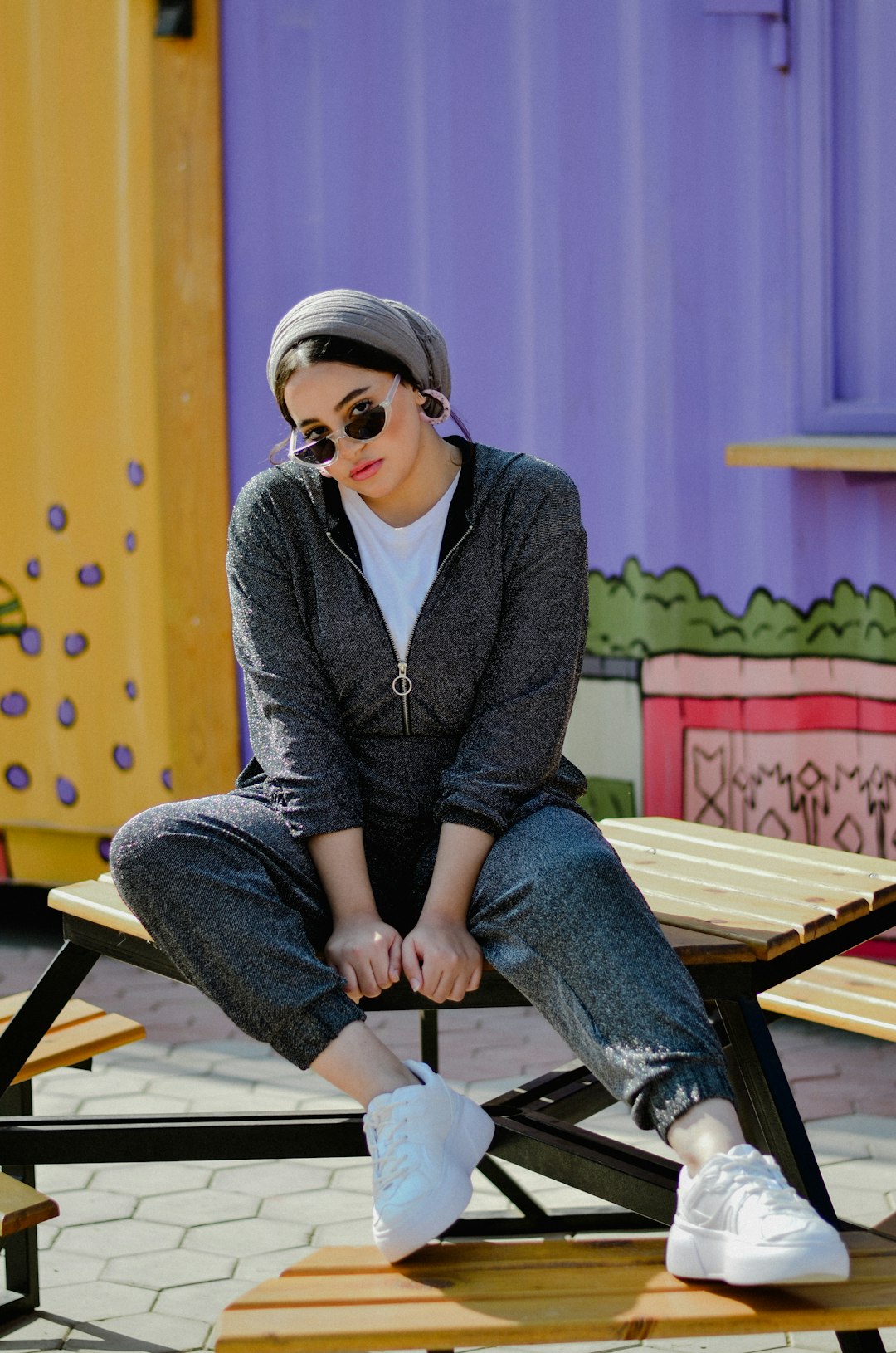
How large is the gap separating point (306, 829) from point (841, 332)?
244 cm

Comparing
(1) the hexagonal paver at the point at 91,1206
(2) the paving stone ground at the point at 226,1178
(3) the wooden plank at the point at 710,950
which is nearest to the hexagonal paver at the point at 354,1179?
(2) the paving stone ground at the point at 226,1178

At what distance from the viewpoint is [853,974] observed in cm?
319

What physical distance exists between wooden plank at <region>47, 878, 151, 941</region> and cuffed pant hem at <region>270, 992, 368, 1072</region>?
0.33m

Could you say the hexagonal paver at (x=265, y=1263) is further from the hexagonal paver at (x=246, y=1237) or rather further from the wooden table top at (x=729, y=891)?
the wooden table top at (x=729, y=891)

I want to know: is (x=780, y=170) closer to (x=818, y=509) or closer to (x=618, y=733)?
(x=818, y=509)

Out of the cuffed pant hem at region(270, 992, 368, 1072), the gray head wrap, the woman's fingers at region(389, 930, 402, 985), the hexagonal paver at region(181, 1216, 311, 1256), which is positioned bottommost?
the hexagonal paver at region(181, 1216, 311, 1256)

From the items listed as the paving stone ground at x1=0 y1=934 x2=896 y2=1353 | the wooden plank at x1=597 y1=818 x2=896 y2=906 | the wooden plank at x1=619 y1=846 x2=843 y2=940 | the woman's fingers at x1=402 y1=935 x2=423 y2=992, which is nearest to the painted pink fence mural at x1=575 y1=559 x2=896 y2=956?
the paving stone ground at x1=0 y1=934 x2=896 y2=1353

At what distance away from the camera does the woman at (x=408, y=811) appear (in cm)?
226

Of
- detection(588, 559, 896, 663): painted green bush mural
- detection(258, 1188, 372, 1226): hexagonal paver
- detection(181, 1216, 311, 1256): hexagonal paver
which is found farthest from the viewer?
detection(588, 559, 896, 663): painted green bush mural

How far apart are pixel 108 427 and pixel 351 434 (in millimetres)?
2874

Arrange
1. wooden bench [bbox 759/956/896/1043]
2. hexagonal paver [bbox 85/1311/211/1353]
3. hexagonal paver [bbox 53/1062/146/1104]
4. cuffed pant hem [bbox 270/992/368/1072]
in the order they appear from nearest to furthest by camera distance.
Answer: cuffed pant hem [bbox 270/992/368/1072]
wooden bench [bbox 759/956/896/1043]
hexagonal paver [bbox 85/1311/211/1353]
hexagonal paver [bbox 53/1062/146/1104]

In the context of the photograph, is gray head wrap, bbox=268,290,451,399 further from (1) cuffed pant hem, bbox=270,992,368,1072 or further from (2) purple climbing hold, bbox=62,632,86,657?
(2) purple climbing hold, bbox=62,632,86,657

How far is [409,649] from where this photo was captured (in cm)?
274

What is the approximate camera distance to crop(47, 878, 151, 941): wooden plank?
8.85ft
